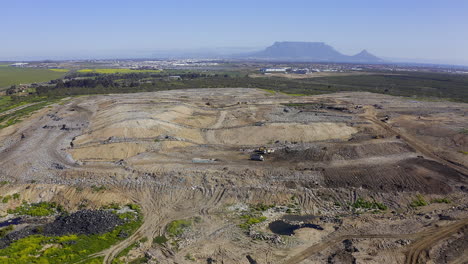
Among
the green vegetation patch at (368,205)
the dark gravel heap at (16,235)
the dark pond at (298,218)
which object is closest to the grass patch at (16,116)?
the dark gravel heap at (16,235)

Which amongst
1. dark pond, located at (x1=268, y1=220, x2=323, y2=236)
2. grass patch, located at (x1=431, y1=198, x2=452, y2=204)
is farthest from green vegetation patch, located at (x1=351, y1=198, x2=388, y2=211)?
dark pond, located at (x1=268, y1=220, x2=323, y2=236)

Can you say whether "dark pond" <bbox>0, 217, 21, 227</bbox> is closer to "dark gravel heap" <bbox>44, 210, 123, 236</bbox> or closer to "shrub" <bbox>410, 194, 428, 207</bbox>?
"dark gravel heap" <bbox>44, 210, 123, 236</bbox>

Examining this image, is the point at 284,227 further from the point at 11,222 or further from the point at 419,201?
the point at 11,222

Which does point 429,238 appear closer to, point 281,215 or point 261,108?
point 281,215

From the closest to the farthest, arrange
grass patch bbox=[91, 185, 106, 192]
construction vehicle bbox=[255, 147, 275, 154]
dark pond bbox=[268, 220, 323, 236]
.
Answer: dark pond bbox=[268, 220, 323, 236] → grass patch bbox=[91, 185, 106, 192] → construction vehicle bbox=[255, 147, 275, 154]

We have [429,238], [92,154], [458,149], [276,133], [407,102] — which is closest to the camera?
[429,238]

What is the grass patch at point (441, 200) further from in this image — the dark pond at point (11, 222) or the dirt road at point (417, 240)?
the dark pond at point (11, 222)

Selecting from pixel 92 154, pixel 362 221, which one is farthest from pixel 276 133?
pixel 92 154
